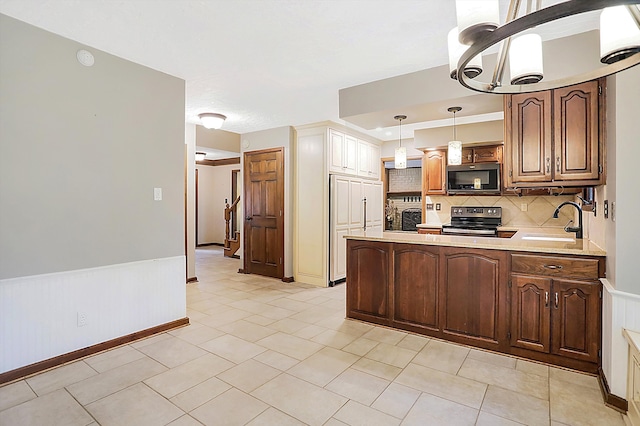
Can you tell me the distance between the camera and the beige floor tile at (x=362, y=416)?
6.33 ft

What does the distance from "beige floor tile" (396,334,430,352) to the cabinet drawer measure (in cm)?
99

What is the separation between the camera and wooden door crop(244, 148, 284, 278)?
553 cm

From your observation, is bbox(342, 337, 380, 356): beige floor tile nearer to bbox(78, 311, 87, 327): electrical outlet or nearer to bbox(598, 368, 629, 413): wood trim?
bbox(598, 368, 629, 413): wood trim

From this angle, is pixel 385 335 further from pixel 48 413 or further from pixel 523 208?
pixel 523 208

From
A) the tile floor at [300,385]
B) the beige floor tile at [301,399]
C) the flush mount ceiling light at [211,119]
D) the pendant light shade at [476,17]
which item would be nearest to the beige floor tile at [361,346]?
the tile floor at [300,385]

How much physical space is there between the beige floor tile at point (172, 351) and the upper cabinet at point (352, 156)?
3.12 m

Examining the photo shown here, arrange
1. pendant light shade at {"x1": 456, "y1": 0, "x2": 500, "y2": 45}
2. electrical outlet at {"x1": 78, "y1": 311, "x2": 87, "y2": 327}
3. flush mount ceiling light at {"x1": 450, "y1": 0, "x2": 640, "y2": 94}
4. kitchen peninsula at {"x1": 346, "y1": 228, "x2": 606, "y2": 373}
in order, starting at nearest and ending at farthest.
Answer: flush mount ceiling light at {"x1": 450, "y1": 0, "x2": 640, "y2": 94} < pendant light shade at {"x1": 456, "y1": 0, "x2": 500, "y2": 45} < kitchen peninsula at {"x1": 346, "y1": 228, "x2": 606, "y2": 373} < electrical outlet at {"x1": 78, "y1": 311, "x2": 87, "y2": 327}

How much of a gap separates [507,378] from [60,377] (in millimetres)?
3196

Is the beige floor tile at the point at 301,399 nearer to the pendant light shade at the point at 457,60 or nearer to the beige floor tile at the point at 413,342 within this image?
the beige floor tile at the point at 413,342

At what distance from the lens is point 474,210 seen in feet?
18.5

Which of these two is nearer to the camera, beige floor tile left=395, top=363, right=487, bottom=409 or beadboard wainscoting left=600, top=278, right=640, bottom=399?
beadboard wainscoting left=600, top=278, right=640, bottom=399

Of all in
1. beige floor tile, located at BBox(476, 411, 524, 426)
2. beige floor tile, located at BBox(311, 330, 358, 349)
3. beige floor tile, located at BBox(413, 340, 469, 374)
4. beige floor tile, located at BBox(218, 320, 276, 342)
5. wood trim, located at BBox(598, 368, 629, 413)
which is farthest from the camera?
beige floor tile, located at BBox(218, 320, 276, 342)

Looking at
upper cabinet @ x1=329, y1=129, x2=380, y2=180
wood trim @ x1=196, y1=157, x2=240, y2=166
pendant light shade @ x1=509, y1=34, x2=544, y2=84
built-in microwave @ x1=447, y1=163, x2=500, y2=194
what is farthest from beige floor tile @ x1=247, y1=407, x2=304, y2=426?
wood trim @ x1=196, y1=157, x2=240, y2=166

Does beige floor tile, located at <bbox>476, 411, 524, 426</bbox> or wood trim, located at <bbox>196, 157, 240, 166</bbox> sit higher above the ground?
wood trim, located at <bbox>196, 157, 240, 166</bbox>
